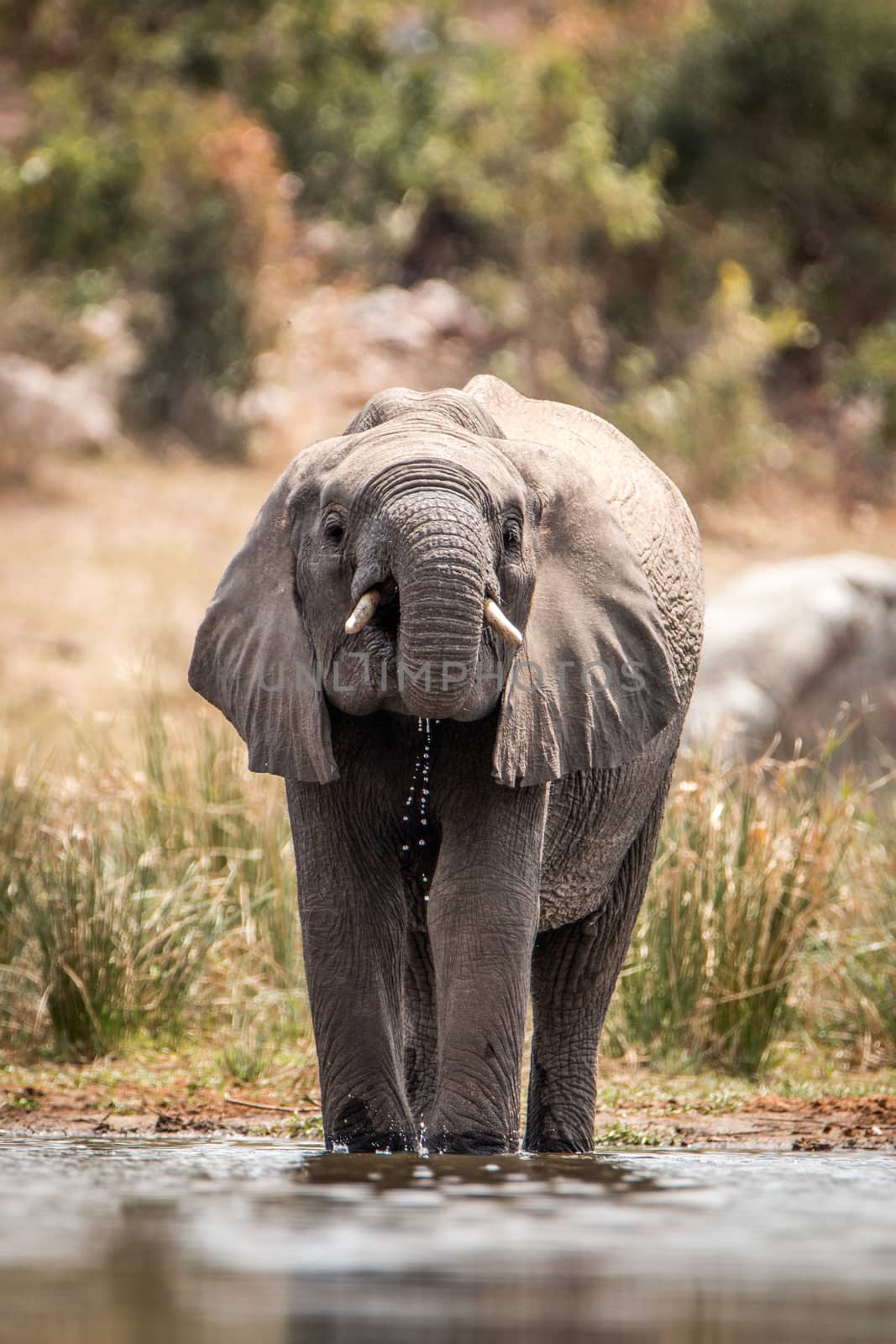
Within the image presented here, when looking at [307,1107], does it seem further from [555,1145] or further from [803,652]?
[803,652]

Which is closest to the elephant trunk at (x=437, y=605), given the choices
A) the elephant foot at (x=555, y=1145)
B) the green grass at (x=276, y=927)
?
the elephant foot at (x=555, y=1145)

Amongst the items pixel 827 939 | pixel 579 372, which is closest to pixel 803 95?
pixel 579 372

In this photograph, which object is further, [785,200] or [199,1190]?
[785,200]

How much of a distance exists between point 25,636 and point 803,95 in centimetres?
1525

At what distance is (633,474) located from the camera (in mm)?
6453

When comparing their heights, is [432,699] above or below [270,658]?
below

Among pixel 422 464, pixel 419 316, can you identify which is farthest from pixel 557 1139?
pixel 419 316

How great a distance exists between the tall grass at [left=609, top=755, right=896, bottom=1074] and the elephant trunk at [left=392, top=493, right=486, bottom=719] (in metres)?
3.02

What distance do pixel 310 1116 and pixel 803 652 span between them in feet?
22.8

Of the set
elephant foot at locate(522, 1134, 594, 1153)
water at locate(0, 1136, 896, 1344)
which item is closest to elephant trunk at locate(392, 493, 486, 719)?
water at locate(0, 1136, 896, 1344)

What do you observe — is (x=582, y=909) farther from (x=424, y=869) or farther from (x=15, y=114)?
(x=15, y=114)

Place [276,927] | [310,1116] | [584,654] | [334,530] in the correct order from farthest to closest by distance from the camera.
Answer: [276,927]
[310,1116]
[584,654]
[334,530]

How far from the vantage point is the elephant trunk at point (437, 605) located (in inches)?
180

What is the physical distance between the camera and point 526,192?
2431cm
